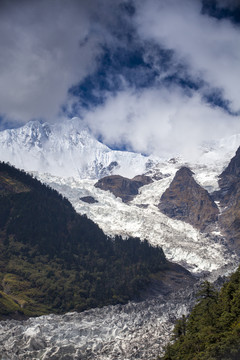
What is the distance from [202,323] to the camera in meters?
93.1

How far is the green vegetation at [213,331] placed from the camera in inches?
2689

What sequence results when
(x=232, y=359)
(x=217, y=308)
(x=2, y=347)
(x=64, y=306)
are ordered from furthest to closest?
(x=64, y=306) → (x=2, y=347) → (x=217, y=308) → (x=232, y=359)

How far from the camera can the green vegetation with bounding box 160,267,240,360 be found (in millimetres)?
68294

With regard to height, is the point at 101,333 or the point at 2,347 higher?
the point at 101,333

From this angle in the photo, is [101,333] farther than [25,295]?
A: No

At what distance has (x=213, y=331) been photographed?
8212 cm

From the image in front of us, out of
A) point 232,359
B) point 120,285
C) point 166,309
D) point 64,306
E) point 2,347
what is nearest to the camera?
point 232,359

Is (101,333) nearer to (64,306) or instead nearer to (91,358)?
(91,358)

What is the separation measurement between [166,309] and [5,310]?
2584 inches

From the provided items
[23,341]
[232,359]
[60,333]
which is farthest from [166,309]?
[232,359]

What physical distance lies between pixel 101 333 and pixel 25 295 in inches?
2791

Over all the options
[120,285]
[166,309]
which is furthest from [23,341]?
[120,285]

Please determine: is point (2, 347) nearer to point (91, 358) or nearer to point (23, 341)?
point (23, 341)

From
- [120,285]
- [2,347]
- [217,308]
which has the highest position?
[120,285]
